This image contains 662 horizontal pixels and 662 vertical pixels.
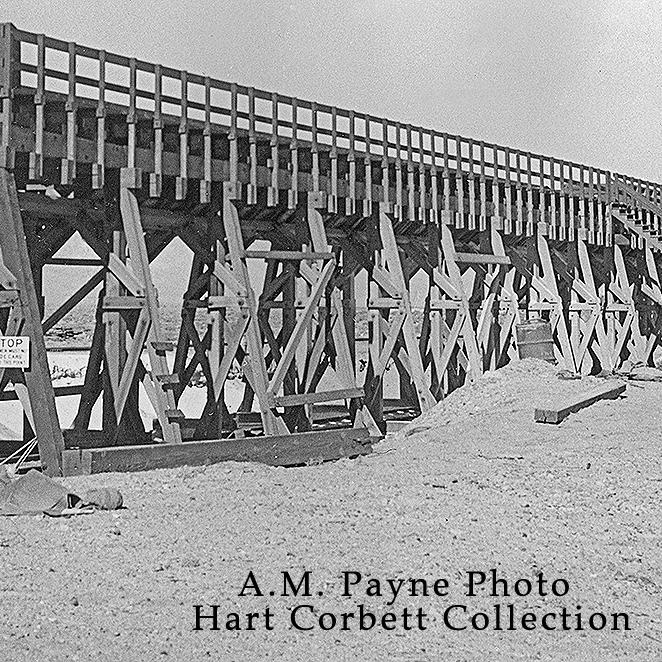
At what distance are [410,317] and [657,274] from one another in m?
12.1

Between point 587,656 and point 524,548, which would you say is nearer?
point 587,656

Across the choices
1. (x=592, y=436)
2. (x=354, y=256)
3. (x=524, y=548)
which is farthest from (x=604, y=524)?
(x=354, y=256)

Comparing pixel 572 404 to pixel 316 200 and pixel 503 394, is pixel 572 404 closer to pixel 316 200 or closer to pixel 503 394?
pixel 503 394

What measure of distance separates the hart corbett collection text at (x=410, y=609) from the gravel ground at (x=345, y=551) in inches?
1.5

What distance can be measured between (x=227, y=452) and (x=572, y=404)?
18.2 ft

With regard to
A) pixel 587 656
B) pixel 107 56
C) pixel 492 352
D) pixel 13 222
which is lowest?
pixel 587 656

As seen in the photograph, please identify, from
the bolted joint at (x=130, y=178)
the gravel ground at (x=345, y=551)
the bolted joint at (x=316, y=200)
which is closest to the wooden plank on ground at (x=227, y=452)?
the gravel ground at (x=345, y=551)

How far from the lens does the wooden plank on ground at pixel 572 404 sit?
13.6 metres

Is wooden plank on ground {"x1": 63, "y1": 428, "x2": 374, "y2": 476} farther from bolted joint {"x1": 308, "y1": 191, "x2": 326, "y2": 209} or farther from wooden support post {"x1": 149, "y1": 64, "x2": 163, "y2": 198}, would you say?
bolted joint {"x1": 308, "y1": 191, "x2": 326, "y2": 209}

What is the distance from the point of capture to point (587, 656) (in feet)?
17.6

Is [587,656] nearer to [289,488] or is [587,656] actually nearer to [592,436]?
[289,488]

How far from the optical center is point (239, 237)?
42.4ft

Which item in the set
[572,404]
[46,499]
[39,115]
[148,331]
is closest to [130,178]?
[39,115]

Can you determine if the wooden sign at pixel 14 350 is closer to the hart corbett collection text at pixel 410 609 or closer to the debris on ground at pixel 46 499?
the debris on ground at pixel 46 499
